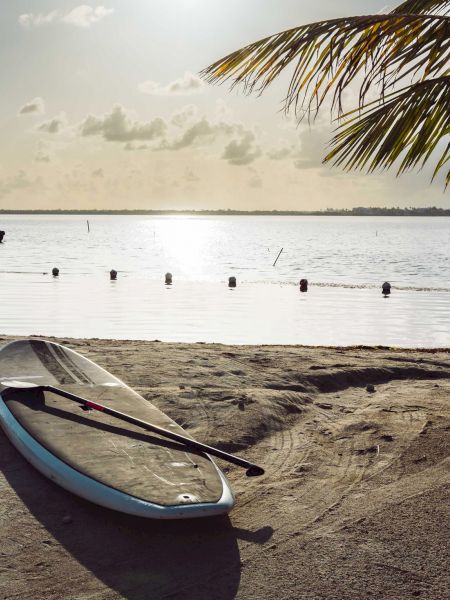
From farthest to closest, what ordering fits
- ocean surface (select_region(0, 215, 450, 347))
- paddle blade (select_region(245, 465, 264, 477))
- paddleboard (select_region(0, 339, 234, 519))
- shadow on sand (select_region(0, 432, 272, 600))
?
ocean surface (select_region(0, 215, 450, 347))
paddle blade (select_region(245, 465, 264, 477))
paddleboard (select_region(0, 339, 234, 519))
shadow on sand (select_region(0, 432, 272, 600))

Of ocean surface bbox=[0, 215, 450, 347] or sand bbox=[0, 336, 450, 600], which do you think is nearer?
sand bbox=[0, 336, 450, 600]

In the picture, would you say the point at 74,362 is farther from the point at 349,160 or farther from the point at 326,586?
the point at 326,586

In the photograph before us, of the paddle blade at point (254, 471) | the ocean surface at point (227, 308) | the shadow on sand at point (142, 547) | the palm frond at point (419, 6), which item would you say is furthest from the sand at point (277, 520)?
the ocean surface at point (227, 308)

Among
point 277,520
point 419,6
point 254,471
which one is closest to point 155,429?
point 254,471

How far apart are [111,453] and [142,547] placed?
35.9 inches

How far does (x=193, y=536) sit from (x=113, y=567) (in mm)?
497

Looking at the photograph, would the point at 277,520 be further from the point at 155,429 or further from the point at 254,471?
the point at 155,429

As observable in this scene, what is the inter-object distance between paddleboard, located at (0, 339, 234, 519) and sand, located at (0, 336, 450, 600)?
0.14 metres

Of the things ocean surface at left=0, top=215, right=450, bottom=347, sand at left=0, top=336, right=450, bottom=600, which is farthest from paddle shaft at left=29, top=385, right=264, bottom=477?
ocean surface at left=0, top=215, right=450, bottom=347

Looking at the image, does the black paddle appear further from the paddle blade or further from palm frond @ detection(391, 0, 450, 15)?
palm frond @ detection(391, 0, 450, 15)

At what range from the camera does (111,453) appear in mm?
4176

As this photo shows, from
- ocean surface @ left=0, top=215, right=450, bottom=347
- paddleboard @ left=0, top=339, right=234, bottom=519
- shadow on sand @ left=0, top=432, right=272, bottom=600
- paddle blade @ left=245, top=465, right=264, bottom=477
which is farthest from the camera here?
ocean surface @ left=0, top=215, right=450, bottom=347

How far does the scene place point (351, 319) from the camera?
16219 mm

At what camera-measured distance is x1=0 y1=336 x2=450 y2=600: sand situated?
304 cm
